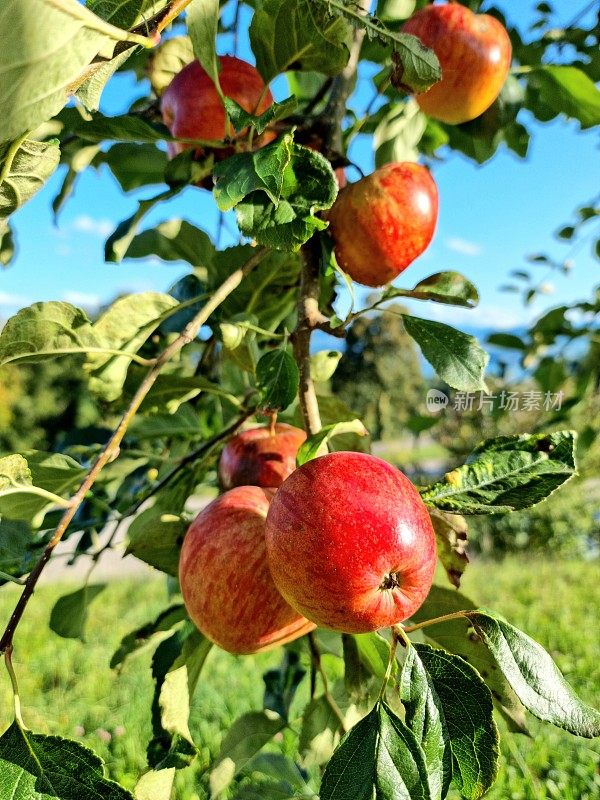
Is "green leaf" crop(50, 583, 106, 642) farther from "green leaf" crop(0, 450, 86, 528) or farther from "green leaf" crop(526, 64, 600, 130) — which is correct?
"green leaf" crop(526, 64, 600, 130)

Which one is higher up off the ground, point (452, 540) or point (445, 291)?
point (445, 291)

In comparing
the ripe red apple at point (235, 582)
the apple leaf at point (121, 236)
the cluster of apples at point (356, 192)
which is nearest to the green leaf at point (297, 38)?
the cluster of apples at point (356, 192)

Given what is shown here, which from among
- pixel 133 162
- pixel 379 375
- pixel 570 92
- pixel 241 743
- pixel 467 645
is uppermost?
pixel 570 92

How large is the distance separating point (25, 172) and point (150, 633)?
590 millimetres

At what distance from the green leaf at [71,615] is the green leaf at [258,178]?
60cm

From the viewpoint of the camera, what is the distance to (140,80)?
4.04 feet

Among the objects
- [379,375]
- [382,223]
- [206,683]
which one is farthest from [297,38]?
[379,375]

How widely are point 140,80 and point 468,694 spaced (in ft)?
3.78

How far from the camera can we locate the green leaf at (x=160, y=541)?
73cm

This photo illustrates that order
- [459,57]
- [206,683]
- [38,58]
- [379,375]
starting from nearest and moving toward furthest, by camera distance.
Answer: [38,58]
[459,57]
[206,683]
[379,375]

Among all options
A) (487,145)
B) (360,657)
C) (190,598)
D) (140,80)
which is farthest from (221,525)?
(140,80)

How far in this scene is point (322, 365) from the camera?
73 centimetres

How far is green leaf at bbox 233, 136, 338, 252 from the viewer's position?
53 cm

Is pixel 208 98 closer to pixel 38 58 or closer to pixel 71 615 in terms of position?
pixel 38 58
